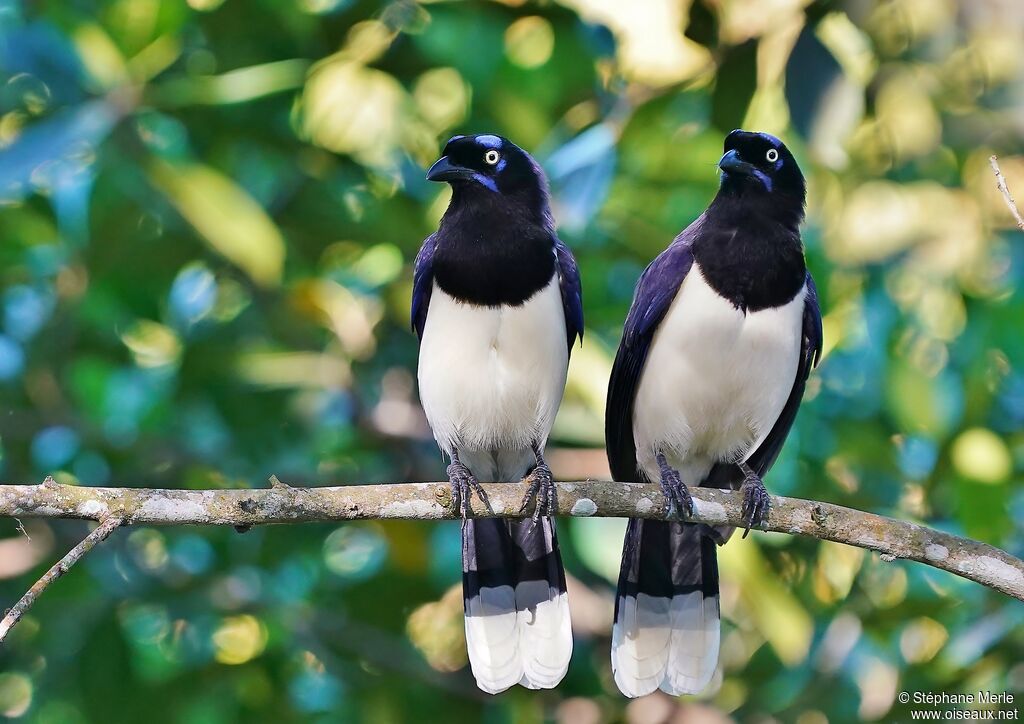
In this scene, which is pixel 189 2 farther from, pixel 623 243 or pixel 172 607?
pixel 172 607

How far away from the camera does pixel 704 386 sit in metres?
5.63

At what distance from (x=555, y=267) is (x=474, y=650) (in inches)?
65.1

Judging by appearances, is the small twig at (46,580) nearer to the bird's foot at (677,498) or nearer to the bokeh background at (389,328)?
the bird's foot at (677,498)

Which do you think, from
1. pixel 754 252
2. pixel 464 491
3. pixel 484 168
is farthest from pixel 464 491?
pixel 754 252

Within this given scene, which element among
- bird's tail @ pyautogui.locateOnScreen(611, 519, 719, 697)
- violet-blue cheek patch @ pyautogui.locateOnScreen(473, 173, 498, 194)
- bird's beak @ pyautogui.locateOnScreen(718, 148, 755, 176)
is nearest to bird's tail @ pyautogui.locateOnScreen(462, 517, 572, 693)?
bird's tail @ pyautogui.locateOnScreen(611, 519, 719, 697)

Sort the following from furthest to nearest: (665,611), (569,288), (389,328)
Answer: (389,328) < (665,611) < (569,288)

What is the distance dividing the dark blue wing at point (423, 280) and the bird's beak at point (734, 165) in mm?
1215

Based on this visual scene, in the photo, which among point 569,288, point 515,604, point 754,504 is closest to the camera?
point 754,504

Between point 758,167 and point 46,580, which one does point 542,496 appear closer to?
point 758,167

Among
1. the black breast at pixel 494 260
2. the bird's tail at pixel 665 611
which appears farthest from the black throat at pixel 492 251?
the bird's tail at pixel 665 611

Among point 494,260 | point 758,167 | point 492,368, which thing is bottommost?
point 492,368

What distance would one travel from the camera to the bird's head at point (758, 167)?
543 centimetres

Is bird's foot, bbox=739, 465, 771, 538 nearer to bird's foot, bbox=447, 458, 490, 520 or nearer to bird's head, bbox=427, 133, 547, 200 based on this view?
bird's foot, bbox=447, 458, 490, 520

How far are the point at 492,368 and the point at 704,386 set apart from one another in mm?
877
